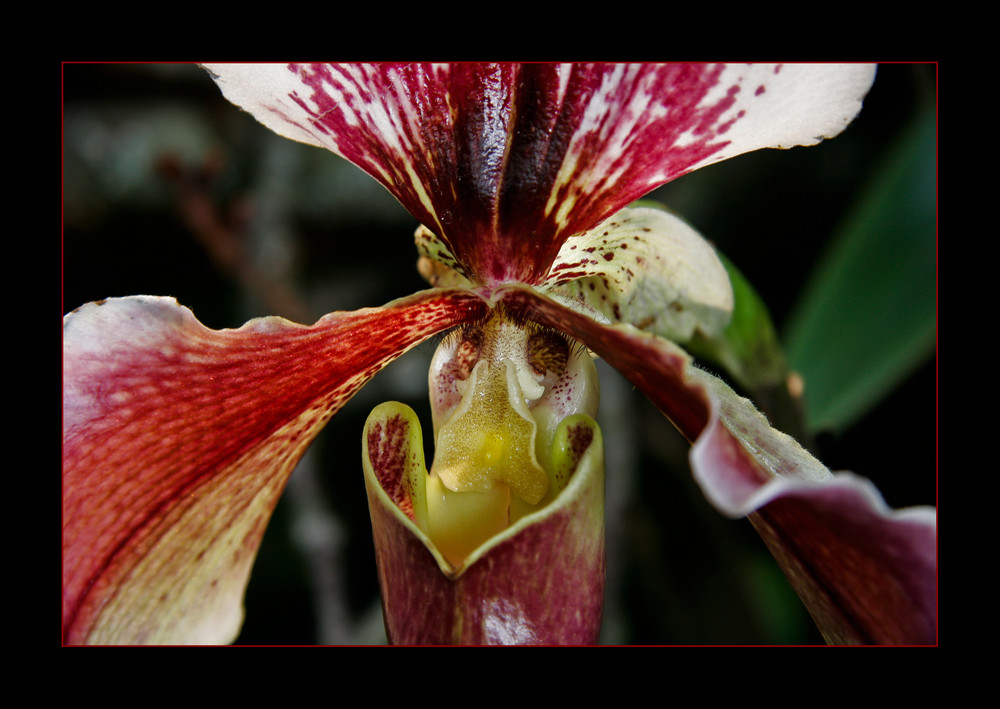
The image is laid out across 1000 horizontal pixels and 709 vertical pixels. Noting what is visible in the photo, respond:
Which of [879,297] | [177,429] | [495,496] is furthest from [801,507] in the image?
[879,297]

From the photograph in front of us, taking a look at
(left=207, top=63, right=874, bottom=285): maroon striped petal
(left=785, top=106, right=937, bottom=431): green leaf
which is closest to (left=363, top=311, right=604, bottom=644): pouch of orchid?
(left=207, top=63, right=874, bottom=285): maroon striped petal

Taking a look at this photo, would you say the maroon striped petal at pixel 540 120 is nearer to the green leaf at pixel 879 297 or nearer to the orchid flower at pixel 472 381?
the orchid flower at pixel 472 381

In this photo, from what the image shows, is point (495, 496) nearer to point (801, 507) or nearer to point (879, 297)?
point (801, 507)

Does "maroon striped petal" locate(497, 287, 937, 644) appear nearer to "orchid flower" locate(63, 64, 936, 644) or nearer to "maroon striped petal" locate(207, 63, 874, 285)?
"orchid flower" locate(63, 64, 936, 644)

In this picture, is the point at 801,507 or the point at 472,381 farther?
the point at 472,381

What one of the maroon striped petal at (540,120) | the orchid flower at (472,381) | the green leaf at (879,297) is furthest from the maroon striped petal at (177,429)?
the green leaf at (879,297)

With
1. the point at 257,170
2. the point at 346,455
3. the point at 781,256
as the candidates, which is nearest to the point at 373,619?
the point at 346,455
